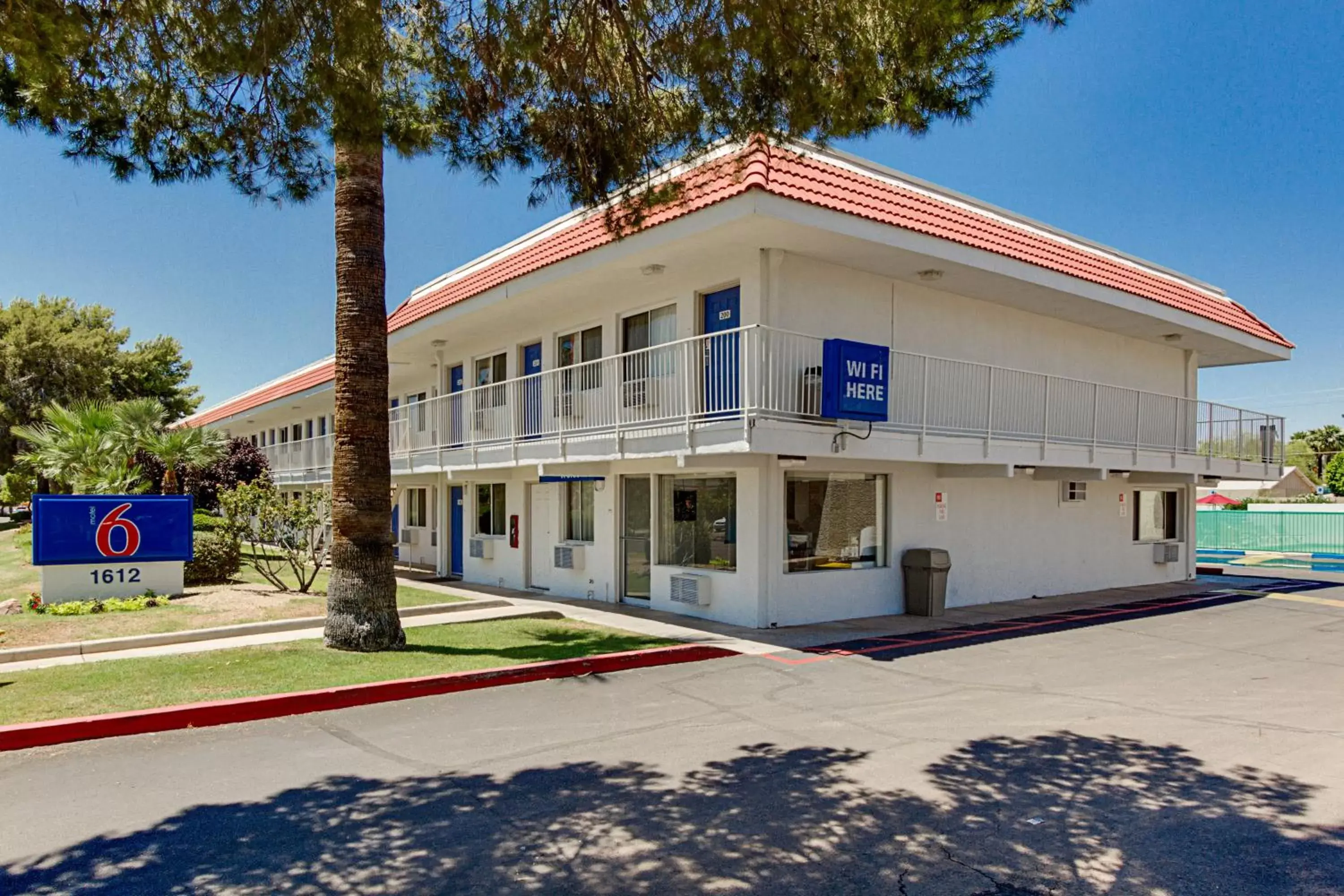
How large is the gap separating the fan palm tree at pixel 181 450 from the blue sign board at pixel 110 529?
789cm

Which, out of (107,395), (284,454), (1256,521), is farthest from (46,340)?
(1256,521)

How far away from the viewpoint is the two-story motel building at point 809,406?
40.4ft

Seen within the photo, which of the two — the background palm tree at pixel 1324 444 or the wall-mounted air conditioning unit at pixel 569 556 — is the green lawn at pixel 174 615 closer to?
the wall-mounted air conditioning unit at pixel 569 556

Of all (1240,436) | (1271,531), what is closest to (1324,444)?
(1271,531)

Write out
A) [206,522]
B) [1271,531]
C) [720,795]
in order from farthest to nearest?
1. [1271,531]
2. [206,522]
3. [720,795]

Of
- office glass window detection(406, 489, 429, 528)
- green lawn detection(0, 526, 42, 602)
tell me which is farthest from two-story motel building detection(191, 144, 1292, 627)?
green lawn detection(0, 526, 42, 602)

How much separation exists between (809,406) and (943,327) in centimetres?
423

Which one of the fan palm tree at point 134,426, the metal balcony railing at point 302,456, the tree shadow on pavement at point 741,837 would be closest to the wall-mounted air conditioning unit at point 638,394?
the tree shadow on pavement at point 741,837

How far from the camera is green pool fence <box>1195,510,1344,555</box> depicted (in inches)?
1171

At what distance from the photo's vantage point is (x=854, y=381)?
473 inches

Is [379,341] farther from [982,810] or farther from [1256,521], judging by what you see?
[1256,521]

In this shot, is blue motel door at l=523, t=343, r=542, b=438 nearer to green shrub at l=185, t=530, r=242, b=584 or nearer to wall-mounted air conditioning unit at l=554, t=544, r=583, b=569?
wall-mounted air conditioning unit at l=554, t=544, r=583, b=569

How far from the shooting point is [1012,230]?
16.1 m

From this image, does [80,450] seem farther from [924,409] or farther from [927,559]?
[927,559]
